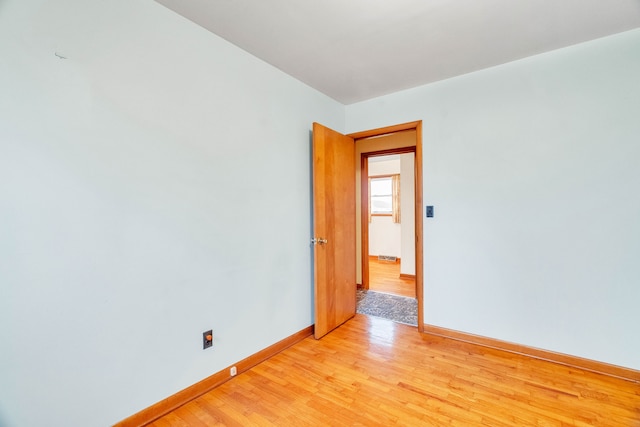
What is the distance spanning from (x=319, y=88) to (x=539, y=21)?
5.72 ft

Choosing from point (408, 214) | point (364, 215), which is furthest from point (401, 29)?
point (408, 214)

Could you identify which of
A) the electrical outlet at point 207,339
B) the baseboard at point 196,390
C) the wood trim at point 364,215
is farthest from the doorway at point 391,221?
the electrical outlet at point 207,339

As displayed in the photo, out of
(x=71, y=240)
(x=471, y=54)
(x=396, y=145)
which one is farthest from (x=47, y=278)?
(x=396, y=145)

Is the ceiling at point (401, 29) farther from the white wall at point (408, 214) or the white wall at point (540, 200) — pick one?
the white wall at point (408, 214)

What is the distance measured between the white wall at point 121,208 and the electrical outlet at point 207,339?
3 centimetres

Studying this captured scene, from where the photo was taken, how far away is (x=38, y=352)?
1.22 metres

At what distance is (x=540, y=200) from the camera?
2209 mm

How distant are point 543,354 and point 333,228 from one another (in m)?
1.99

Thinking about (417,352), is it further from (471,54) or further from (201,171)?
(471,54)

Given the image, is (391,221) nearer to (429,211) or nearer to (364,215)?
(364,215)

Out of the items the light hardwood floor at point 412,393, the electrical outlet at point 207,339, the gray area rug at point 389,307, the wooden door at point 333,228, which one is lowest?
the light hardwood floor at point 412,393

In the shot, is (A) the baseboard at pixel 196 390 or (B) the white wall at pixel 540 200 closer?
(A) the baseboard at pixel 196 390

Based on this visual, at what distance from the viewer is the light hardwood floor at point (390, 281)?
13.4 ft

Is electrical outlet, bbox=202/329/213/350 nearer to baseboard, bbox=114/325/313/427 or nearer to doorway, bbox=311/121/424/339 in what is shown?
baseboard, bbox=114/325/313/427
